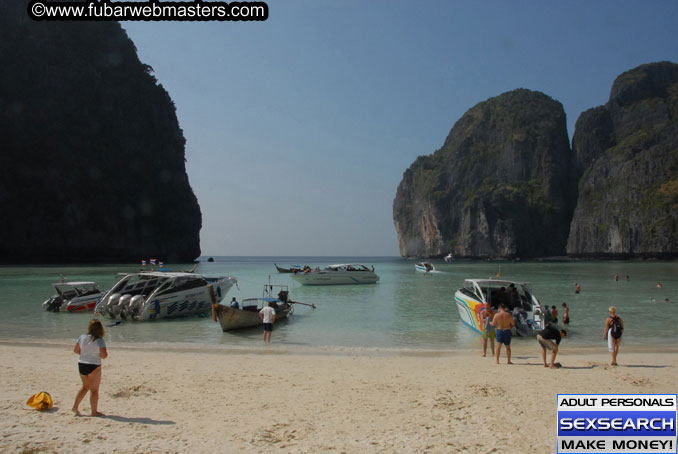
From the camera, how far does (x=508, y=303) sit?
1695cm

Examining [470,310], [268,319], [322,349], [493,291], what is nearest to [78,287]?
[268,319]

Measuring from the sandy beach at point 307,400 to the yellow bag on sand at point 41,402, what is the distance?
98 millimetres

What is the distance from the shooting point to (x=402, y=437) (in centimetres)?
634

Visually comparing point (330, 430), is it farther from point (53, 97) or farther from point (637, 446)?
point (53, 97)

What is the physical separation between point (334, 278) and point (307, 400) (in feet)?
116

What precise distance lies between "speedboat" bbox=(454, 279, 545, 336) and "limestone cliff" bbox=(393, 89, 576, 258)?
468ft

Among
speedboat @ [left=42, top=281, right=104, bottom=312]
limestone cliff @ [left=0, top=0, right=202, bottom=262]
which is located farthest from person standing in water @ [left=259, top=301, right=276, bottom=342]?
limestone cliff @ [left=0, top=0, right=202, bottom=262]

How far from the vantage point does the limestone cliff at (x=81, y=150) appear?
78.6 metres

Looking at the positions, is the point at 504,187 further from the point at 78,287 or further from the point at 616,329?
the point at 616,329

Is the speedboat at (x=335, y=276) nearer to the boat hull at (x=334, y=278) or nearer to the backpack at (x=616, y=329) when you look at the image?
the boat hull at (x=334, y=278)

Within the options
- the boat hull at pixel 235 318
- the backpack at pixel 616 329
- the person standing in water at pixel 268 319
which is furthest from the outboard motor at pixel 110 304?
the backpack at pixel 616 329

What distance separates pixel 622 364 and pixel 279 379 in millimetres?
8849

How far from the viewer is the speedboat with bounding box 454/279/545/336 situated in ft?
52.6

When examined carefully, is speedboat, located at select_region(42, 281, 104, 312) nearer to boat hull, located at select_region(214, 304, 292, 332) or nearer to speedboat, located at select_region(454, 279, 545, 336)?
boat hull, located at select_region(214, 304, 292, 332)
